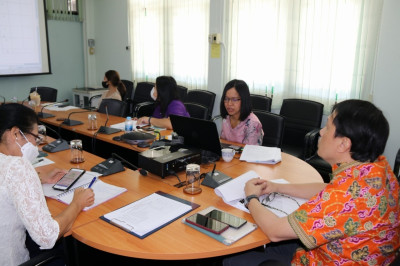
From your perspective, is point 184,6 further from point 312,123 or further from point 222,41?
point 312,123

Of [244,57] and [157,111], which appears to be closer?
[157,111]

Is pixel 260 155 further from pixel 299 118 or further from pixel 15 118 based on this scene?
pixel 299 118

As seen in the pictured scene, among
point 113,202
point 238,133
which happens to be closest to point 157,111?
point 238,133

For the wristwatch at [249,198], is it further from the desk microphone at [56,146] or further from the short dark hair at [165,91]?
the short dark hair at [165,91]

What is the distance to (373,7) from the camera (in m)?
3.35

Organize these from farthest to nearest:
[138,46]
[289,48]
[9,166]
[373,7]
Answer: [138,46]
[289,48]
[373,7]
[9,166]

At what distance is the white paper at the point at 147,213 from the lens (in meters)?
1.38

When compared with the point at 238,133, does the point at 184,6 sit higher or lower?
higher

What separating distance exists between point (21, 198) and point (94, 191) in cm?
52

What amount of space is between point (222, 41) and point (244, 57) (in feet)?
1.41

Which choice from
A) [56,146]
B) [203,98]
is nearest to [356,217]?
[56,146]

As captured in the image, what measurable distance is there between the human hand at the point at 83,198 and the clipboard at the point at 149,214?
12 centimetres

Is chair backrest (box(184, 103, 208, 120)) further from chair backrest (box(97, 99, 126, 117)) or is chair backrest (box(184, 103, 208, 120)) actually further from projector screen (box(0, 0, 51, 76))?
projector screen (box(0, 0, 51, 76))

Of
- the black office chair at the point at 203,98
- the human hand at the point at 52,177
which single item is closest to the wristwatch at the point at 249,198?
the human hand at the point at 52,177
